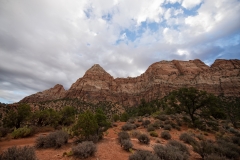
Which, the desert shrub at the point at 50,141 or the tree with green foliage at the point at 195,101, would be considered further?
the tree with green foliage at the point at 195,101

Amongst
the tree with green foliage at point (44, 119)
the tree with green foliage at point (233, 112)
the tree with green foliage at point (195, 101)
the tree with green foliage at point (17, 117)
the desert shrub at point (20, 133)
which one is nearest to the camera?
the desert shrub at point (20, 133)

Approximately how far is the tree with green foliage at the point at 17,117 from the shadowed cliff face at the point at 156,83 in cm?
9305

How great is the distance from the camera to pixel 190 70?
374ft

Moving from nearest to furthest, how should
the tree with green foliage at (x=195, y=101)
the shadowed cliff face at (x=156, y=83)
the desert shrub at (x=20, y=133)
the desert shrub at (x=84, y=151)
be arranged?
the desert shrub at (x=84, y=151)
the desert shrub at (x=20, y=133)
the tree with green foliage at (x=195, y=101)
the shadowed cliff face at (x=156, y=83)

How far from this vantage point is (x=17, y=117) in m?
15.9

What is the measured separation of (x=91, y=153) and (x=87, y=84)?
429 ft

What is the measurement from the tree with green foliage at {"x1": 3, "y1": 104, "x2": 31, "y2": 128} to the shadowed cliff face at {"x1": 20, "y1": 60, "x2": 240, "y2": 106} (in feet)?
305

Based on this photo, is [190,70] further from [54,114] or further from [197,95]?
[54,114]

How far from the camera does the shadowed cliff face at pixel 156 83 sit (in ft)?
294

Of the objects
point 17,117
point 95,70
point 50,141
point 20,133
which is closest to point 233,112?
point 50,141

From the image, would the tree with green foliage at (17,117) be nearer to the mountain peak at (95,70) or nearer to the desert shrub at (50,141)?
the desert shrub at (50,141)

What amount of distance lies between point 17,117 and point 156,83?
359 feet

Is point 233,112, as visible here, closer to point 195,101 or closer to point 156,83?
point 195,101

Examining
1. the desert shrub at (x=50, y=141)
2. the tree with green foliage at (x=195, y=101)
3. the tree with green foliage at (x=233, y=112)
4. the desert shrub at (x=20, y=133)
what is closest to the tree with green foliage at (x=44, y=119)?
the desert shrub at (x=20, y=133)
